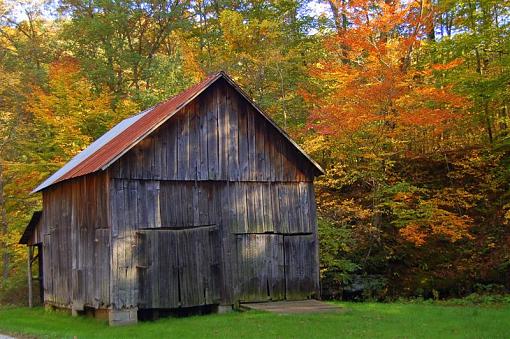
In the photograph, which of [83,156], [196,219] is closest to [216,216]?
[196,219]

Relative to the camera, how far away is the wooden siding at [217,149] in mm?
17877

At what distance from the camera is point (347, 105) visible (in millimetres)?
23656

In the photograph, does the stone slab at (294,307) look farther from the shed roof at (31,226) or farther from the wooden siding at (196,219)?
the shed roof at (31,226)

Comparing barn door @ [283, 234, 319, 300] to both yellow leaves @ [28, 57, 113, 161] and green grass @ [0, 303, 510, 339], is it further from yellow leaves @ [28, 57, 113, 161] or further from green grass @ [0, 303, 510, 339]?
yellow leaves @ [28, 57, 113, 161]

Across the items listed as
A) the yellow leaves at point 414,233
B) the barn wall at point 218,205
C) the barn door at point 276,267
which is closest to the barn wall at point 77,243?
the barn wall at point 218,205

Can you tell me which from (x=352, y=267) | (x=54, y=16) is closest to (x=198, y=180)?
(x=352, y=267)

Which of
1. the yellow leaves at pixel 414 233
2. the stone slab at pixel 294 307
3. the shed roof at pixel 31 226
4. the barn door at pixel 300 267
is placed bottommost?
→ the stone slab at pixel 294 307

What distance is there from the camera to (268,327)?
46.7ft

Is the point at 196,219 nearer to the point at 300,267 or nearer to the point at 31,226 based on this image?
the point at 300,267

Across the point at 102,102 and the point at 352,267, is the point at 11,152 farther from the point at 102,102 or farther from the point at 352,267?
the point at 352,267

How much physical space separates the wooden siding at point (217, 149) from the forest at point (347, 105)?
4.20m

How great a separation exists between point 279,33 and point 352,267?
1366 centimetres

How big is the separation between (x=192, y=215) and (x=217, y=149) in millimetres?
2307

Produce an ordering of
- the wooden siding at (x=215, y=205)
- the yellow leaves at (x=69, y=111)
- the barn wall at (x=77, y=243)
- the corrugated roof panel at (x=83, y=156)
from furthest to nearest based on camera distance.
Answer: the yellow leaves at (x=69, y=111)
the corrugated roof panel at (x=83, y=156)
the barn wall at (x=77, y=243)
the wooden siding at (x=215, y=205)
